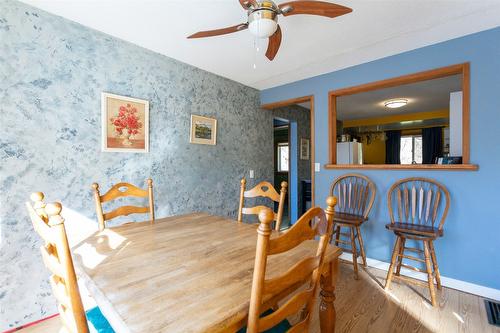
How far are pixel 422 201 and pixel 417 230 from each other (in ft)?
1.33

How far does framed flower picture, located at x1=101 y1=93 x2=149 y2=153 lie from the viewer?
2.15 metres

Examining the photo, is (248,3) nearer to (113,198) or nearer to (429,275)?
(113,198)

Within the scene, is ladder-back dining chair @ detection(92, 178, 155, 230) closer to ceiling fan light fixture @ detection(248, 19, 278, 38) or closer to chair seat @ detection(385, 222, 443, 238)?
ceiling fan light fixture @ detection(248, 19, 278, 38)

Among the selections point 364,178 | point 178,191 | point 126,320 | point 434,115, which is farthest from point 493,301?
point 434,115

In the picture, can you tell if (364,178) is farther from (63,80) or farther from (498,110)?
(63,80)

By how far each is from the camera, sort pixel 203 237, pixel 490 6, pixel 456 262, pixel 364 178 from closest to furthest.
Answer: pixel 203 237 < pixel 490 6 < pixel 456 262 < pixel 364 178

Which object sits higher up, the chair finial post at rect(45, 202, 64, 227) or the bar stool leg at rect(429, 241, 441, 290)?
the chair finial post at rect(45, 202, 64, 227)

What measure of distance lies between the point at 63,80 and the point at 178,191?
143 cm

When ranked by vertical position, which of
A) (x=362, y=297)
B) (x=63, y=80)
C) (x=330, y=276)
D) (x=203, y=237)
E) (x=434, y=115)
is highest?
(x=434, y=115)

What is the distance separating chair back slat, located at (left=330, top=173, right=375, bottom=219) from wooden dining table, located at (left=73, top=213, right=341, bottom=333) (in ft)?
5.22

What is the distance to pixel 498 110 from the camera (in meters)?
2.01

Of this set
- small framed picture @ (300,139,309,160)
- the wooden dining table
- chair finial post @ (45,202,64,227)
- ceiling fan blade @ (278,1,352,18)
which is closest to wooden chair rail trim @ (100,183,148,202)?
the wooden dining table

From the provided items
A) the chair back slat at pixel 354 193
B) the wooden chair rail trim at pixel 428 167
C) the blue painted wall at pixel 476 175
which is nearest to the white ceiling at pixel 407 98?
the blue painted wall at pixel 476 175

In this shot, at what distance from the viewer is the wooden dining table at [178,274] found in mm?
674
